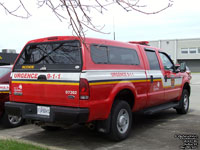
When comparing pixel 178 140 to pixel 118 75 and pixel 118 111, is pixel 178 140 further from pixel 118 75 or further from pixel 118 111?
pixel 118 75

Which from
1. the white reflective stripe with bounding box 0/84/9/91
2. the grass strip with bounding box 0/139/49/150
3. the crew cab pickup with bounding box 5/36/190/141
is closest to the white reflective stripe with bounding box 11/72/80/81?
the crew cab pickup with bounding box 5/36/190/141

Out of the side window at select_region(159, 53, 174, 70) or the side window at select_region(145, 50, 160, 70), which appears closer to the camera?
the side window at select_region(145, 50, 160, 70)

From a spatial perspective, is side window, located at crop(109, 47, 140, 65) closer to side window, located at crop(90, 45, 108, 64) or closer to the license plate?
side window, located at crop(90, 45, 108, 64)

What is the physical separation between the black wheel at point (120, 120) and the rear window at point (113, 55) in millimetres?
855

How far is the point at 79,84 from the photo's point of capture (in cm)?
444

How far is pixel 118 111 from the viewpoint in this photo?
16.8 ft

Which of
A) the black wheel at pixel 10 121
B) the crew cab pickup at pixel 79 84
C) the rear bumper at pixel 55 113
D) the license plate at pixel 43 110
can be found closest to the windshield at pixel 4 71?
the black wheel at pixel 10 121

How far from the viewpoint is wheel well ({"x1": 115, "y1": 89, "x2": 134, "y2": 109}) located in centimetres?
533

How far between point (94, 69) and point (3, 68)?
131 inches

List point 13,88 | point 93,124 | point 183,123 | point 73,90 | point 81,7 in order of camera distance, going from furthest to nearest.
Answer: point 183,123, point 13,88, point 93,124, point 73,90, point 81,7

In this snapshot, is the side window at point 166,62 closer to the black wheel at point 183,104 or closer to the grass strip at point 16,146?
the black wheel at point 183,104

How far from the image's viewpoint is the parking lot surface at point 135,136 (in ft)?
Result: 16.3

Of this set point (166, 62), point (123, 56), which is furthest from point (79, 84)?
point (166, 62)

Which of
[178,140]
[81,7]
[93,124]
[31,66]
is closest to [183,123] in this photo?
[178,140]
